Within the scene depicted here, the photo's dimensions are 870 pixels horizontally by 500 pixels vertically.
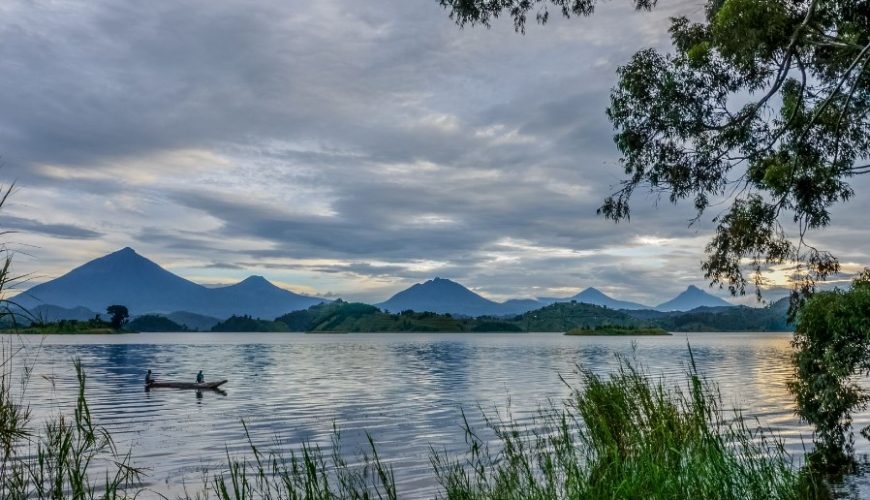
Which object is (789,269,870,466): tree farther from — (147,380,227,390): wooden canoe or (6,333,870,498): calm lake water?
(147,380,227,390): wooden canoe

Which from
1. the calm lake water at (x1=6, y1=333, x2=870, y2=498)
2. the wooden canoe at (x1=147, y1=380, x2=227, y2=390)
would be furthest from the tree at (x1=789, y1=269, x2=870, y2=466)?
the wooden canoe at (x1=147, y1=380, x2=227, y2=390)

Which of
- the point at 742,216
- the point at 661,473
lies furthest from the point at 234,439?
the point at 661,473

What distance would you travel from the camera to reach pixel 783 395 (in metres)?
39.5

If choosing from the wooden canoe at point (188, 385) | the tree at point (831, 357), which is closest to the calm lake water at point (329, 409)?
the wooden canoe at point (188, 385)

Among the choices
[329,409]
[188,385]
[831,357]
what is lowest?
[329,409]

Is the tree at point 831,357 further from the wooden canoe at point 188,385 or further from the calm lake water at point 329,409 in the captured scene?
the wooden canoe at point 188,385

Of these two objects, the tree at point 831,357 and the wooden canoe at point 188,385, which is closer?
the tree at point 831,357

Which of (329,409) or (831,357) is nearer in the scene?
(831,357)

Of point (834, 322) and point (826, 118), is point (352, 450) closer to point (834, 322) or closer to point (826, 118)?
point (834, 322)

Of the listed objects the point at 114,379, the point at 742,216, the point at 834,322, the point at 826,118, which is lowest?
the point at 114,379

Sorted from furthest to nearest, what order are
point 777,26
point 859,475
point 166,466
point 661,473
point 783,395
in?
point 783,395
point 166,466
point 859,475
point 777,26
point 661,473

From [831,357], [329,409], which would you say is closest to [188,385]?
[329,409]

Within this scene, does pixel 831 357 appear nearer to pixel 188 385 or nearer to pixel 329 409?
pixel 329 409

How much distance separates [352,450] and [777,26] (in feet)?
56.3
